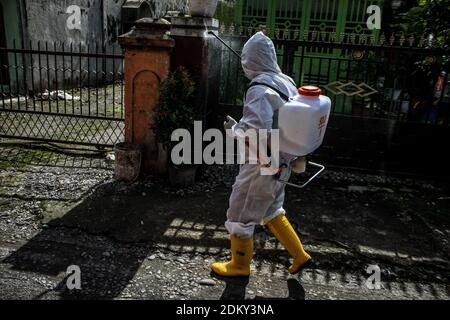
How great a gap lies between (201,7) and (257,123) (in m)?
2.32

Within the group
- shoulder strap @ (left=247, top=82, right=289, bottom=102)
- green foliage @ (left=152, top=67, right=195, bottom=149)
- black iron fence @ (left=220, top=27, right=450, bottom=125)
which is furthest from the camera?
black iron fence @ (left=220, top=27, right=450, bottom=125)

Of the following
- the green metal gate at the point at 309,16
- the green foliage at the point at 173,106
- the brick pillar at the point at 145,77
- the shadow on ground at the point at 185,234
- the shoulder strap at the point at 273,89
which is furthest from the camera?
the green metal gate at the point at 309,16

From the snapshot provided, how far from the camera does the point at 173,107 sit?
4.44 m

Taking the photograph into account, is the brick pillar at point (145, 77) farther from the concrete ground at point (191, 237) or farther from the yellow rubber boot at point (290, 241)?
the yellow rubber boot at point (290, 241)

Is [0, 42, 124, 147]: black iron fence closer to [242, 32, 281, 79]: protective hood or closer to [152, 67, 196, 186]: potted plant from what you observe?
[152, 67, 196, 186]: potted plant

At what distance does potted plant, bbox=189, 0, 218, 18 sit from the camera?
4468 mm

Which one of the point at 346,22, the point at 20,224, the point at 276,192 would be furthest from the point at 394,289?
the point at 346,22

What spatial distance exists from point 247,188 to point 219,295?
2.71 ft

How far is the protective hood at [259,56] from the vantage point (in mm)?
2896

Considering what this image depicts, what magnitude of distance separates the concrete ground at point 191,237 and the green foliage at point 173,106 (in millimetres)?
710

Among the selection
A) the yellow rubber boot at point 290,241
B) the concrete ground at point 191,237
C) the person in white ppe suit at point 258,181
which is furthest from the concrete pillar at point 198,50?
the yellow rubber boot at point 290,241

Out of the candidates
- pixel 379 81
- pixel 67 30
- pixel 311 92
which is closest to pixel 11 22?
pixel 67 30

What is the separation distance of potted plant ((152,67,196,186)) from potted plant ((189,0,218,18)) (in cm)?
65

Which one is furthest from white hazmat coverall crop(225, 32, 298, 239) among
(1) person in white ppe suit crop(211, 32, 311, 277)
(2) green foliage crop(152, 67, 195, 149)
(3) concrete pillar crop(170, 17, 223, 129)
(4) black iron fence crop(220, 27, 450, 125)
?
(4) black iron fence crop(220, 27, 450, 125)
